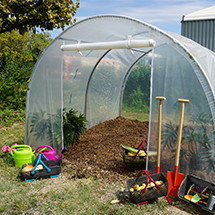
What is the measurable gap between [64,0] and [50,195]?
5.33 metres

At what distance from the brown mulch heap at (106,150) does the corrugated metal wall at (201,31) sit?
4693 millimetres

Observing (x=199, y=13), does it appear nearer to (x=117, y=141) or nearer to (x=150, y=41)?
(x=117, y=141)

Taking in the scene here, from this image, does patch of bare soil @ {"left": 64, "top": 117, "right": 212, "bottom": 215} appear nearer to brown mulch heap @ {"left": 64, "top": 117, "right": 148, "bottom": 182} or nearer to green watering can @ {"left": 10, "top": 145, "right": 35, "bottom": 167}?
brown mulch heap @ {"left": 64, "top": 117, "right": 148, "bottom": 182}

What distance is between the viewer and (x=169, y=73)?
12.6ft

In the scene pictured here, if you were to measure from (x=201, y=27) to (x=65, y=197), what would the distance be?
9.26 meters

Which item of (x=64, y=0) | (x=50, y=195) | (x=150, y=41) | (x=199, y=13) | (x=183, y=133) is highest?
(x=199, y=13)

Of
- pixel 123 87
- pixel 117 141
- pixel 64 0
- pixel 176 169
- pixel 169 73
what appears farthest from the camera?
pixel 123 87

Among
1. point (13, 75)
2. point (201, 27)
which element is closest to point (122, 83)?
point (201, 27)

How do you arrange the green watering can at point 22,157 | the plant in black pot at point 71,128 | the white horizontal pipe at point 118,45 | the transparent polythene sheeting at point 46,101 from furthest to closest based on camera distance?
the plant in black pot at point 71,128
the transparent polythene sheeting at point 46,101
the green watering can at point 22,157
the white horizontal pipe at point 118,45

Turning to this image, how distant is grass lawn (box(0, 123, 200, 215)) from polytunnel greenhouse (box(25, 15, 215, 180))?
2.41 ft

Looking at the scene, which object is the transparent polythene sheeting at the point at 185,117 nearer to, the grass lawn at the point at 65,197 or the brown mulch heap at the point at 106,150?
the grass lawn at the point at 65,197

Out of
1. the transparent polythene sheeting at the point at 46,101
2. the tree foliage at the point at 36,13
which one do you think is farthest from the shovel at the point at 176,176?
the tree foliage at the point at 36,13

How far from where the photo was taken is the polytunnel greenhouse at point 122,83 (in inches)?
142

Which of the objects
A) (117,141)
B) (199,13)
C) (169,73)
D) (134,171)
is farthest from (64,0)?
(199,13)
